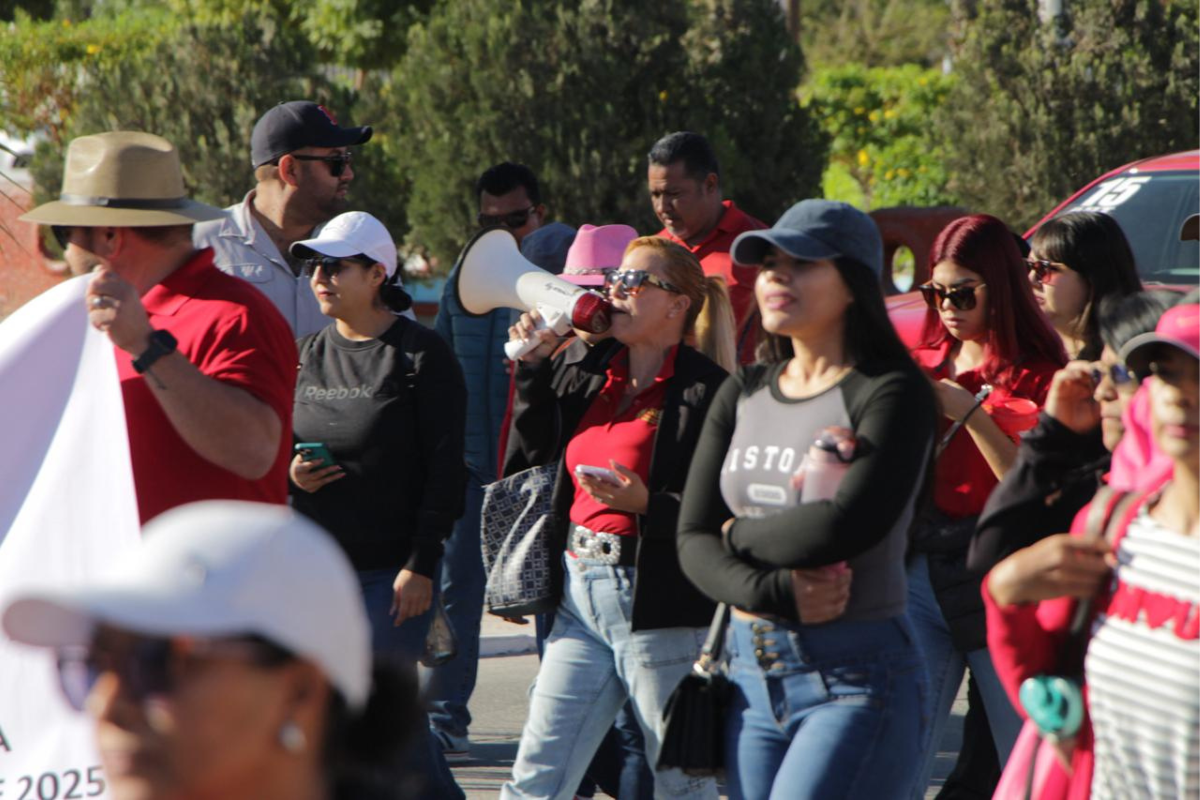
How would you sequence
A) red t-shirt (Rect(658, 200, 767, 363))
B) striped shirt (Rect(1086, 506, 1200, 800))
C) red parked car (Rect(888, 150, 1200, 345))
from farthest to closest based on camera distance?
red parked car (Rect(888, 150, 1200, 345)), red t-shirt (Rect(658, 200, 767, 363)), striped shirt (Rect(1086, 506, 1200, 800))

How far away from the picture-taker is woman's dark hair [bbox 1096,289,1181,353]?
3.59 meters

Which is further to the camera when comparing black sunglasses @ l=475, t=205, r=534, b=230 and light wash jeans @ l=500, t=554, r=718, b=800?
black sunglasses @ l=475, t=205, r=534, b=230

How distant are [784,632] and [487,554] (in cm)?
149

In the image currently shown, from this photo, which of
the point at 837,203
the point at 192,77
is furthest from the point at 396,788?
the point at 192,77

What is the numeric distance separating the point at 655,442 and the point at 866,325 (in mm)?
955

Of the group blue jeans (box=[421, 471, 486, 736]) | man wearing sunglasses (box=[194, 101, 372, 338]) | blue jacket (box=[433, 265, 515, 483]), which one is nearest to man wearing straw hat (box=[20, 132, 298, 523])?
man wearing sunglasses (box=[194, 101, 372, 338])

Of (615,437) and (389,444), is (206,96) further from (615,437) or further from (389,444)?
(615,437)

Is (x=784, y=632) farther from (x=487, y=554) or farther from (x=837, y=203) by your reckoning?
(x=487, y=554)

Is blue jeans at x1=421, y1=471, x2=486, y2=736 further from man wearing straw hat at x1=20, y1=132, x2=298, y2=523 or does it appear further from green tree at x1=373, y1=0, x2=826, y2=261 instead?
green tree at x1=373, y1=0, x2=826, y2=261

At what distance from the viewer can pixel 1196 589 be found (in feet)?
9.54

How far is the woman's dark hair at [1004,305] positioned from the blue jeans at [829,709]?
1384 mm

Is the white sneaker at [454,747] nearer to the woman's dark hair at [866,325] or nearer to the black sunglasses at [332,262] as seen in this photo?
the black sunglasses at [332,262]

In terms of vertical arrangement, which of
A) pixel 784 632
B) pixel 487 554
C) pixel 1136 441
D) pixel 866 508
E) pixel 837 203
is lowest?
pixel 487 554

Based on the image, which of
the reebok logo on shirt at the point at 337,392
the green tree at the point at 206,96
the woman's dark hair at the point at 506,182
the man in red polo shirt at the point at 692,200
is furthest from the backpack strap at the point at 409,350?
the green tree at the point at 206,96
